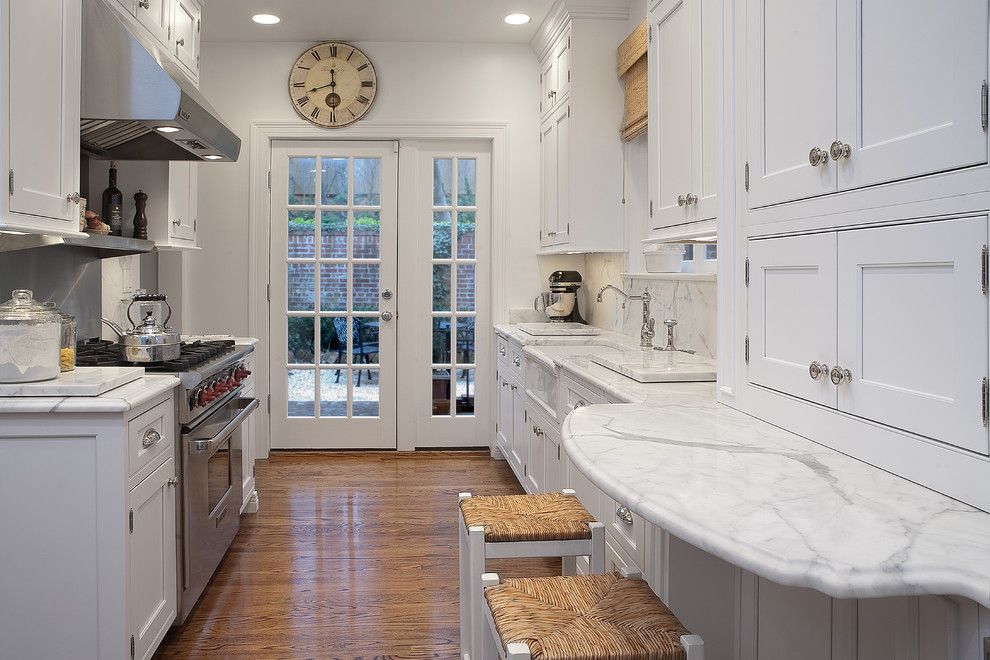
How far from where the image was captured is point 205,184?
5203 mm

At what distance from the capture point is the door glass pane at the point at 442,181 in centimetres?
543

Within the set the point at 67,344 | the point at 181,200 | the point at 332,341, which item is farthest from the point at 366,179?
the point at 67,344

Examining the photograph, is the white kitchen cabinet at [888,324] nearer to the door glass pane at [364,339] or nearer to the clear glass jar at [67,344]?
the clear glass jar at [67,344]

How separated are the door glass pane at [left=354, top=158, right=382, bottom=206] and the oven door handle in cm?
210

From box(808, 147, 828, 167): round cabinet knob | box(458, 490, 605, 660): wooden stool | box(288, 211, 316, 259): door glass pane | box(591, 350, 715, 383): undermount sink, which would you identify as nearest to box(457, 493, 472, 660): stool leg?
box(458, 490, 605, 660): wooden stool

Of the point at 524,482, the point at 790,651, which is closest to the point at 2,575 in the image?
the point at 790,651

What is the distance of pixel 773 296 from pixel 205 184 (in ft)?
14.3

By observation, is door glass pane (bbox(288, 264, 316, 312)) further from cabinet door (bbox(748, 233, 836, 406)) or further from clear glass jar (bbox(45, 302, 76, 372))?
cabinet door (bbox(748, 233, 836, 406))

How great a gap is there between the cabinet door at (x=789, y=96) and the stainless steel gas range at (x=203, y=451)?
194cm

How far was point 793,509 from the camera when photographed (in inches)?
44.6

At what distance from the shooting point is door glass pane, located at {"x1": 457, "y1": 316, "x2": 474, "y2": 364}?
549 centimetres

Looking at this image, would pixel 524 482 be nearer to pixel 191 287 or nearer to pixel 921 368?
pixel 191 287

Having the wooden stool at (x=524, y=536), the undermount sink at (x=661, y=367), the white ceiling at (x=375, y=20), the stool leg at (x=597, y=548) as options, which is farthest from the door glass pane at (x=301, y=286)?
the stool leg at (x=597, y=548)

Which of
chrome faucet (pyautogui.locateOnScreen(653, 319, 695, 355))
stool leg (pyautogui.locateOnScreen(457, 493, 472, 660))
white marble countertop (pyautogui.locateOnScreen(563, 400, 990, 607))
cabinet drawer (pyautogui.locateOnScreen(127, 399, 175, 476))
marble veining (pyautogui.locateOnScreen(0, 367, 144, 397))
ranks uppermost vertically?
chrome faucet (pyautogui.locateOnScreen(653, 319, 695, 355))
